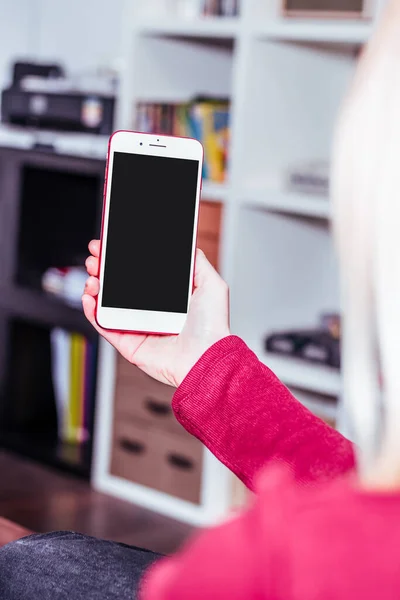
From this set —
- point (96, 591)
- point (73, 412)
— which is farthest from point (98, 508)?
point (96, 591)

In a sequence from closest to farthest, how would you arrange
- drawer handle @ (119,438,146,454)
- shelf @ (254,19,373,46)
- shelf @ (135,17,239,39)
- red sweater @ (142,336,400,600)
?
red sweater @ (142,336,400,600), shelf @ (254,19,373,46), shelf @ (135,17,239,39), drawer handle @ (119,438,146,454)

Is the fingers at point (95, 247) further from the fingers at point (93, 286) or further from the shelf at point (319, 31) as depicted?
the shelf at point (319, 31)

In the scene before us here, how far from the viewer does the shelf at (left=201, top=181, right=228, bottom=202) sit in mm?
2555

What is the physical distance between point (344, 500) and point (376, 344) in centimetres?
10

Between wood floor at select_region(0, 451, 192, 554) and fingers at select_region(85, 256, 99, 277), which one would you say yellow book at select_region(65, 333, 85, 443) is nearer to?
wood floor at select_region(0, 451, 192, 554)

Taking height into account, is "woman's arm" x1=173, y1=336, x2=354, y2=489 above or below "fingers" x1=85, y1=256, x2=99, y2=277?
below

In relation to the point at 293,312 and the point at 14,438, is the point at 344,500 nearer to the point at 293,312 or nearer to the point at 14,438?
the point at 293,312

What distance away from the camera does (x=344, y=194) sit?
2.04ft

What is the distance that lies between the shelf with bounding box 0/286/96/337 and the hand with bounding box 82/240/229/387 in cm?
157

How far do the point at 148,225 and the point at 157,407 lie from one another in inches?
53.7

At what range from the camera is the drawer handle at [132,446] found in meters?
2.76

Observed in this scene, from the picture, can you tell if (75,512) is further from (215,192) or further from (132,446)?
(215,192)

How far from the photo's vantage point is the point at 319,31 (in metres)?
2.38

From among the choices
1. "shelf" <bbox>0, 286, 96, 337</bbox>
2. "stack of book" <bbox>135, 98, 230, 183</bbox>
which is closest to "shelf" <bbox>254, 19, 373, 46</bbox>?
"stack of book" <bbox>135, 98, 230, 183</bbox>
